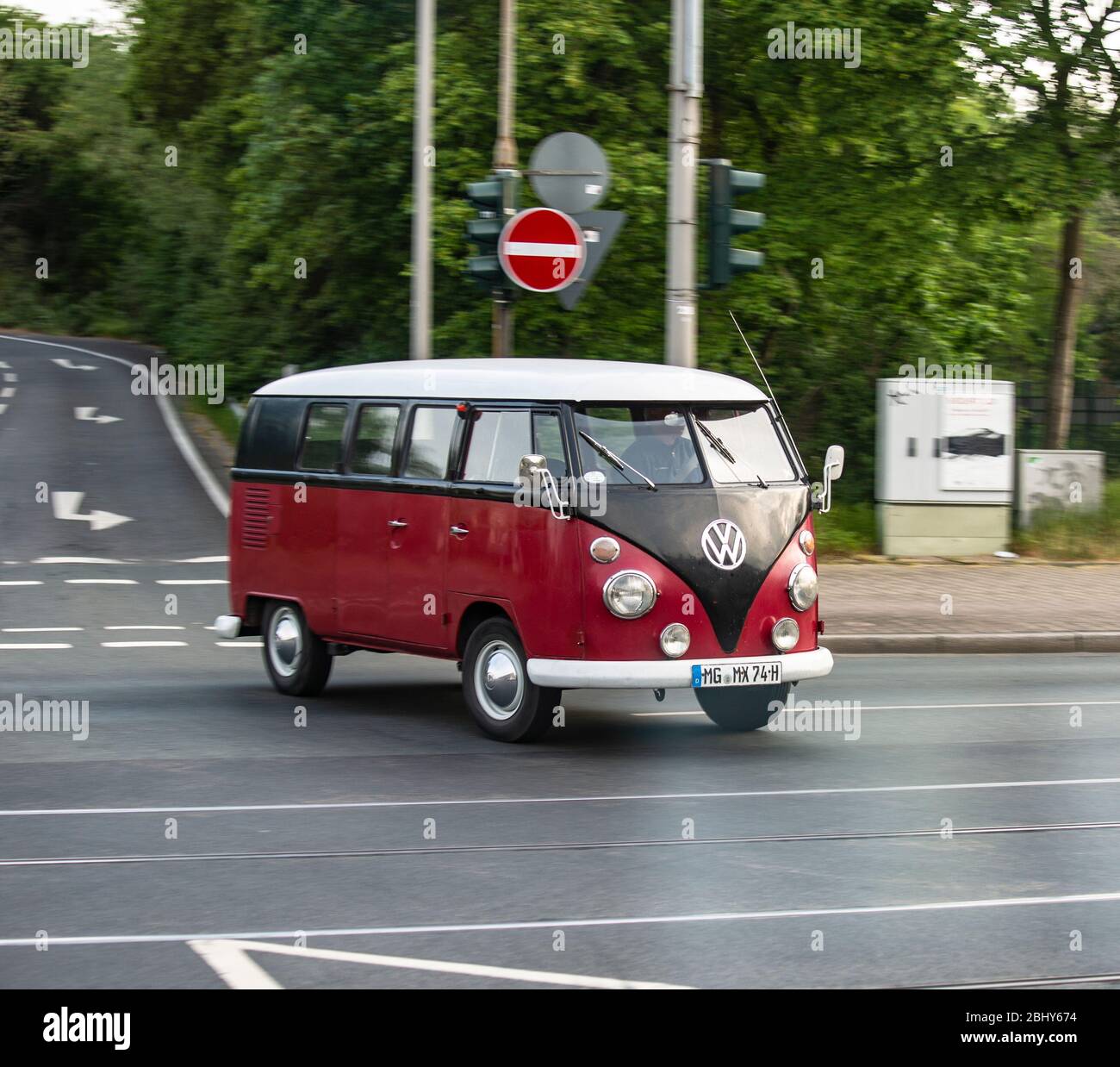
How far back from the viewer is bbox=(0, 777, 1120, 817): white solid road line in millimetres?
8445

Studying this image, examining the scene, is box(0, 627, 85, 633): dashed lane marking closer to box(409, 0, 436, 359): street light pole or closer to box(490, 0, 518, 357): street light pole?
box(490, 0, 518, 357): street light pole

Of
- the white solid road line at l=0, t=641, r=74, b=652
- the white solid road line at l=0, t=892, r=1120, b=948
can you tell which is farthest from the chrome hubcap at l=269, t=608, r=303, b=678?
the white solid road line at l=0, t=892, r=1120, b=948

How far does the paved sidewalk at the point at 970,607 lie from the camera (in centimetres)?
1540

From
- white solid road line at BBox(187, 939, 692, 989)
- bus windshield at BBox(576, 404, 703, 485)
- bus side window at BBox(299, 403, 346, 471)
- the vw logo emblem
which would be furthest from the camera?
bus side window at BBox(299, 403, 346, 471)

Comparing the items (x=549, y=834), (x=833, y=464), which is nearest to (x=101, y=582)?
(x=833, y=464)

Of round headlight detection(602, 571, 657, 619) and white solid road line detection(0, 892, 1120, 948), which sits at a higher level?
round headlight detection(602, 571, 657, 619)

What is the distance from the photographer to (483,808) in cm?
852

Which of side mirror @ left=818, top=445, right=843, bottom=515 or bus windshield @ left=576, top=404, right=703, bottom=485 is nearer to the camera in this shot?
bus windshield @ left=576, top=404, right=703, bottom=485

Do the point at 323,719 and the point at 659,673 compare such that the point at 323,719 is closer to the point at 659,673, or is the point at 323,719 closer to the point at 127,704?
the point at 127,704

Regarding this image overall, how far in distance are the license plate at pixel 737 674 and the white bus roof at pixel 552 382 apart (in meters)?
1.54

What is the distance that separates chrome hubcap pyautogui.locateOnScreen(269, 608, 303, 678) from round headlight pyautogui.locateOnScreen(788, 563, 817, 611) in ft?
11.4

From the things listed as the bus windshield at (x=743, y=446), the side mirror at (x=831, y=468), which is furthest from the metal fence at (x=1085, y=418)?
the bus windshield at (x=743, y=446)
